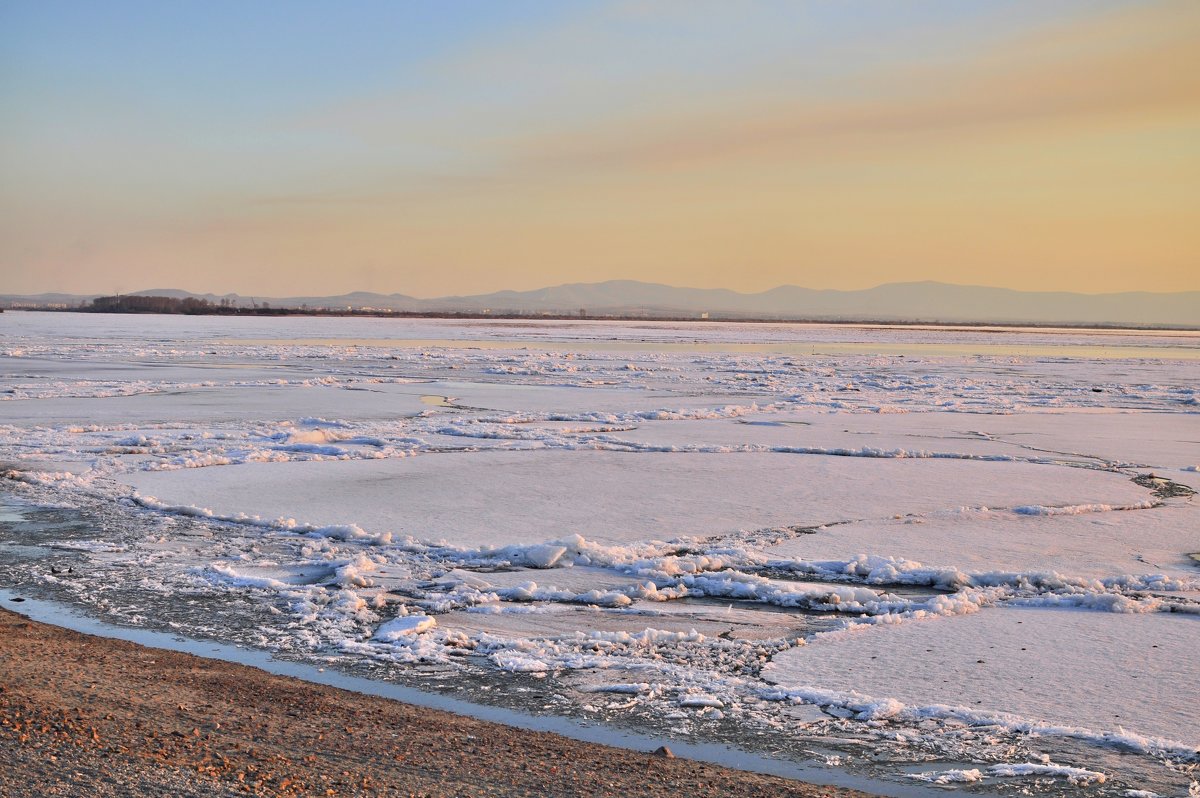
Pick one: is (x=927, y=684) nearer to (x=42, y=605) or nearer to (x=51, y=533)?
(x=42, y=605)

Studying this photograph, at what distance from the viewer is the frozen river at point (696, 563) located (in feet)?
15.9

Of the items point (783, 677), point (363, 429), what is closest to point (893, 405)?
point (363, 429)

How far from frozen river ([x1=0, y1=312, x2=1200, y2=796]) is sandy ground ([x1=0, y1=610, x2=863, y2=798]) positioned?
0.54m

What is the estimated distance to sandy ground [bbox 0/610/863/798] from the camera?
11.9ft

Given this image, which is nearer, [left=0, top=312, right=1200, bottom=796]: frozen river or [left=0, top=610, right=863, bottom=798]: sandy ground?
[left=0, top=610, right=863, bottom=798]: sandy ground

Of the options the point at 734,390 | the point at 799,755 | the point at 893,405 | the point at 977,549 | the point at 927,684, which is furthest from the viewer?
the point at 734,390

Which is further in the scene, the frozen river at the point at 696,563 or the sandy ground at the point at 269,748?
the frozen river at the point at 696,563

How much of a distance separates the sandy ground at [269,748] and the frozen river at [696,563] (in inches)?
21.3

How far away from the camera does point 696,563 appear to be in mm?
7559

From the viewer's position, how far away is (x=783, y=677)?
530 cm

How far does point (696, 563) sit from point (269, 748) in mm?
4044

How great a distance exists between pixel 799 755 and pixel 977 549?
14.4 ft

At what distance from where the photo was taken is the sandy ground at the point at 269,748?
11.9 feet

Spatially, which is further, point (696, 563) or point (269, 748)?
point (696, 563)
